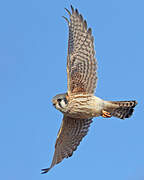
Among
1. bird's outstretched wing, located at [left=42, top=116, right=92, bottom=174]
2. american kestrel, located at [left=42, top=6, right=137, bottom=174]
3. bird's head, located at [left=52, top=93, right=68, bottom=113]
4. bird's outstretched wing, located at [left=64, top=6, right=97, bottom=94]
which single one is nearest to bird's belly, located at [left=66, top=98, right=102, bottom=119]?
american kestrel, located at [left=42, top=6, right=137, bottom=174]

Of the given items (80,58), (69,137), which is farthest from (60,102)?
(69,137)

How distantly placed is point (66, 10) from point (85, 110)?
124 inches

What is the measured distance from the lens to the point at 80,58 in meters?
14.8

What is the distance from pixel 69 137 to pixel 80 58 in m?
3.06

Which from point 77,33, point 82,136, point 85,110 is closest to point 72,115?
point 85,110

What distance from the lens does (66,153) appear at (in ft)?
53.8

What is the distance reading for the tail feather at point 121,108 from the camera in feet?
49.6

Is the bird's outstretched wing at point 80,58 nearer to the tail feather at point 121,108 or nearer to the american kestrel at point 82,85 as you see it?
the american kestrel at point 82,85

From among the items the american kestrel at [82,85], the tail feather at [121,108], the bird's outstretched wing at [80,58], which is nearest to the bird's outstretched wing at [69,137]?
the american kestrel at [82,85]

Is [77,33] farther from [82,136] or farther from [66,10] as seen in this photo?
[82,136]

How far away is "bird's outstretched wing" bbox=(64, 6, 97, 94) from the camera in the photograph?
1457cm

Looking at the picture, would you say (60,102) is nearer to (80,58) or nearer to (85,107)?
(85,107)

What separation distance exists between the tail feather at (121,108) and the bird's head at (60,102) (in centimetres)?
141

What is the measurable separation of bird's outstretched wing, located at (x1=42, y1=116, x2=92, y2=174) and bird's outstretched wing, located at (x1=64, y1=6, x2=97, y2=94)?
65.4 inches
